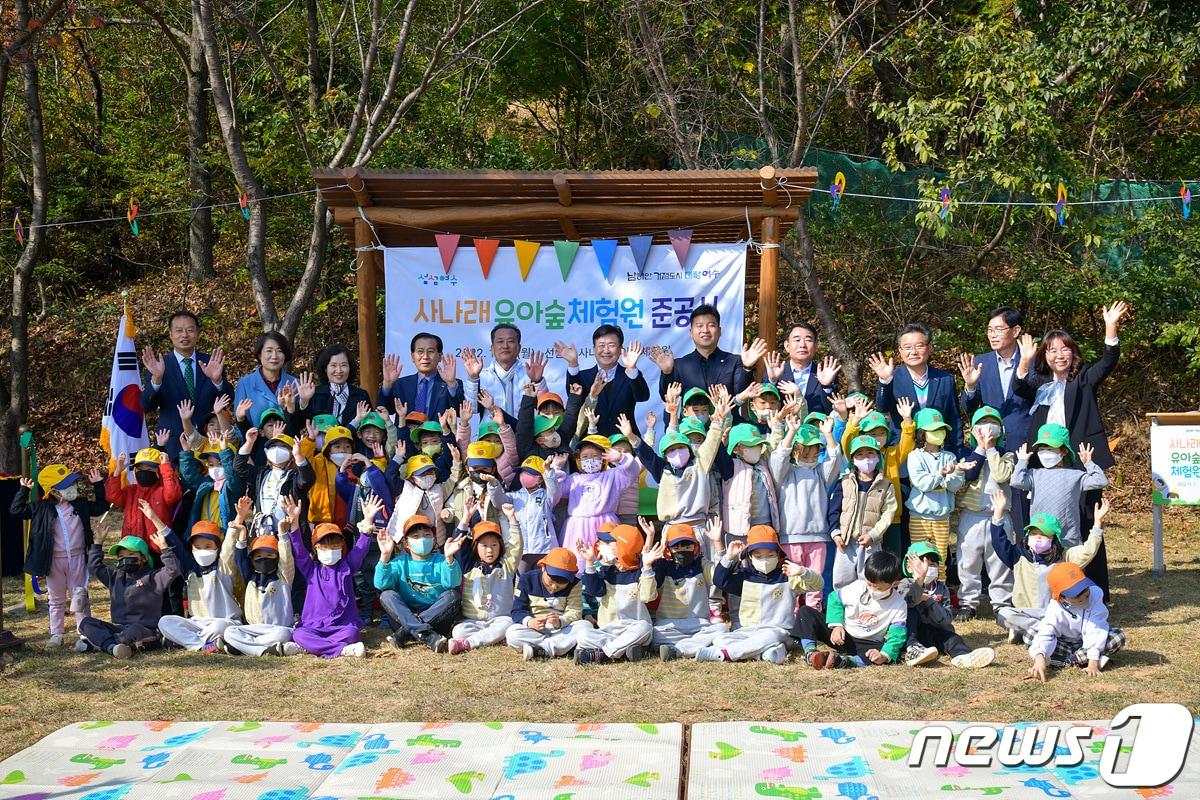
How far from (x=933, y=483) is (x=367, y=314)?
4778 millimetres

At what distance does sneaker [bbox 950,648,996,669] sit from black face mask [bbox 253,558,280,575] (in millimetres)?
4203

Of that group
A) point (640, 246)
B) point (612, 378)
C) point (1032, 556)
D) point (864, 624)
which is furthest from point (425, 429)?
point (1032, 556)

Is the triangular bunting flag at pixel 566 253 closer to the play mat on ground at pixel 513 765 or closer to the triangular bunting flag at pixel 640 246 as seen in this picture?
the triangular bunting flag at pixel 640 246

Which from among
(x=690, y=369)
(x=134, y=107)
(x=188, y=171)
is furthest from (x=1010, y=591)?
(x=134, y=107)

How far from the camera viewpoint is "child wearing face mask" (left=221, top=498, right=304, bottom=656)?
7320 mm

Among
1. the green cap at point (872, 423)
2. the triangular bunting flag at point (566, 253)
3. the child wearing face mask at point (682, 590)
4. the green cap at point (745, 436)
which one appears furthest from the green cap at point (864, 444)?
the triangular bunting flag at point (566, 253)

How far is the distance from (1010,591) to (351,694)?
4.44 metres

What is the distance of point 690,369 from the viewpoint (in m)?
8.76

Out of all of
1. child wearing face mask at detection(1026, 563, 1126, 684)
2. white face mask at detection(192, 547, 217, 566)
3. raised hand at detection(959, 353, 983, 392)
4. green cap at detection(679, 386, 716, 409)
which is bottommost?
child wearing face mask at detection(1026, 563, 1126, 684)

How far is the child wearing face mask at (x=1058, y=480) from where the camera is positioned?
306 inches

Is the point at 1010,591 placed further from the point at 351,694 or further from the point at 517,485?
the point at 351,694

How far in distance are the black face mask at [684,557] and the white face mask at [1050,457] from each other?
2.49 meters

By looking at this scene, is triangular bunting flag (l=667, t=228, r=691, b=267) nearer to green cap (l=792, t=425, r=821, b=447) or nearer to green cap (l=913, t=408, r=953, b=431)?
green cap (l=792, t=425, r=821, b=447)

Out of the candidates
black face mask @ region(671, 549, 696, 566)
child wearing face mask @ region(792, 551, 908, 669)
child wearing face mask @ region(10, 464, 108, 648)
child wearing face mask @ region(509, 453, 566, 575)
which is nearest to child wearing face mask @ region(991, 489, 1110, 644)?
child wearing face mask @ region(792, 551, 908, 669)
